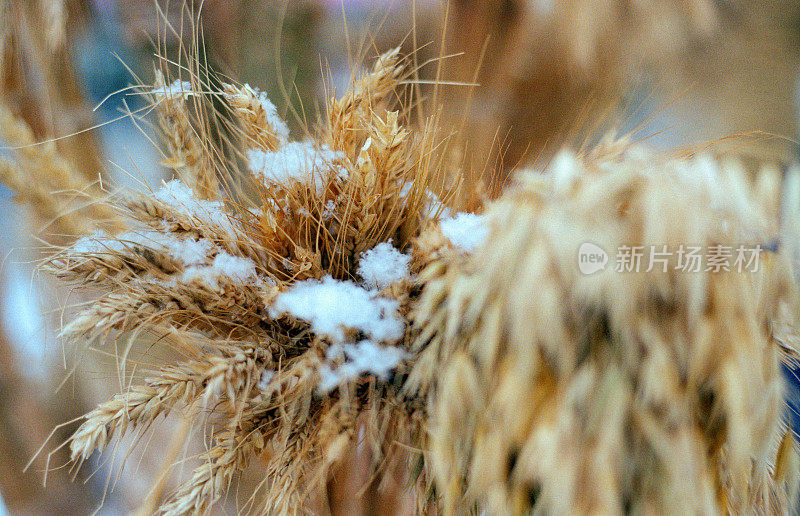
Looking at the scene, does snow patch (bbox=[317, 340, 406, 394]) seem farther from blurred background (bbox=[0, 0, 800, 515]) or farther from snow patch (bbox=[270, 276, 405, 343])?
blurred background (bbox=[0, 0, 800, 515])

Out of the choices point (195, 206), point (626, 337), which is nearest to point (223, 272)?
point (195, 206)

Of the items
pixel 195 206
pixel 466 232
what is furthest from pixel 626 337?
pixel 195 206

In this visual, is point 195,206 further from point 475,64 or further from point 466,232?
point 475,64

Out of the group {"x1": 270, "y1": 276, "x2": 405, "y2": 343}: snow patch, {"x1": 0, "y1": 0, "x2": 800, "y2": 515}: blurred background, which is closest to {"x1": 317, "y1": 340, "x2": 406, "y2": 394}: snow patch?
{"x1": 270, "y1": 276, "x2": 405, "y2": 343}: snow patch

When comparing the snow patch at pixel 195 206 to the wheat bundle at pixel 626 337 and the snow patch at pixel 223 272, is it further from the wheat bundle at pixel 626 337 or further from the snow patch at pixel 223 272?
the wheat bundle at pixel 626 337

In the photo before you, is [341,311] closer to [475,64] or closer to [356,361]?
[356,361]

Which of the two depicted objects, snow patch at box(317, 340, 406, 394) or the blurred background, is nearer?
snow patch at box(317, 340, 406, 394)

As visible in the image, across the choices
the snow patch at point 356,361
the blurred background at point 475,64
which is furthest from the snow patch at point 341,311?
the blurred background at point 475,64

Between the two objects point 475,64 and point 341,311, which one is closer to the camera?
point 341,311

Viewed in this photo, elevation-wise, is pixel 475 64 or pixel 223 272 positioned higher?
pixel 475 64
